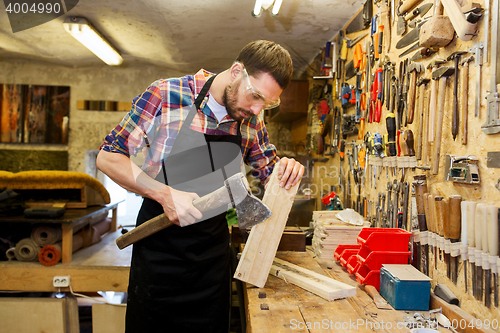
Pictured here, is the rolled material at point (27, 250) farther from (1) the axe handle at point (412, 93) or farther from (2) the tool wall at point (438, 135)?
(1) the axe handle at point (412, 93)

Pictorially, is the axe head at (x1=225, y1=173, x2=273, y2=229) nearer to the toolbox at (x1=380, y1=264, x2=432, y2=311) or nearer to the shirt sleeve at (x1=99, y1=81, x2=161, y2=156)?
the shirt sleeve at (x1=99, y1=81, x2=161, y2=156)

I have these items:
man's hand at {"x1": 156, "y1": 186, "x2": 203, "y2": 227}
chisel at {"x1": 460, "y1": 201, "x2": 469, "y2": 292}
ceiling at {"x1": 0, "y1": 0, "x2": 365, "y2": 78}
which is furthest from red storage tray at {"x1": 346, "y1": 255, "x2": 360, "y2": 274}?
ceiling at {"x1": 0, "y1": 0, "x2": 365, "y2": 78}

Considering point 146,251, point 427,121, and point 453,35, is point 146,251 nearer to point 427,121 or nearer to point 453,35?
point 427,121

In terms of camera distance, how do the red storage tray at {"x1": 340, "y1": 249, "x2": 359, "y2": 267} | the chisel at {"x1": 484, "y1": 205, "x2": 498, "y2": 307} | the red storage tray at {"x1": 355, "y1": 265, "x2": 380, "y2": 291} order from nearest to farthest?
the chisel at {"x1": 484, "y1": 205, "x2": 498, "y2": 307}, the red storage tray at {"x1": 355, "y1": 265, "x2": 380, "y2": 291}, the red storage tray at {"x1": 340, "y1": 249, "x2": 359, "y2": 267}

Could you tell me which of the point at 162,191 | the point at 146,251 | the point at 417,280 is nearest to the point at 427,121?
the point at 417,280

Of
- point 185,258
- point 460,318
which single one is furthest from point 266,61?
point 460,318

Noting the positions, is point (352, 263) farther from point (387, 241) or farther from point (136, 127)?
point (136, 127)

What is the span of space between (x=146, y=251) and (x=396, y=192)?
148 centimetres

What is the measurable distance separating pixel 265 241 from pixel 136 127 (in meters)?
0.82

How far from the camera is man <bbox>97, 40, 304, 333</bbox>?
1.50 m

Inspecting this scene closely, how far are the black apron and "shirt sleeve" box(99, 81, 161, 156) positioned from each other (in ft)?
0.51

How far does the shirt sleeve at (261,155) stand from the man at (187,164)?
0.21 metres

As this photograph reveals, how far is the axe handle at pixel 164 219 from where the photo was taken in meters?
1.42

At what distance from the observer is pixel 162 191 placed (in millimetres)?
1459
